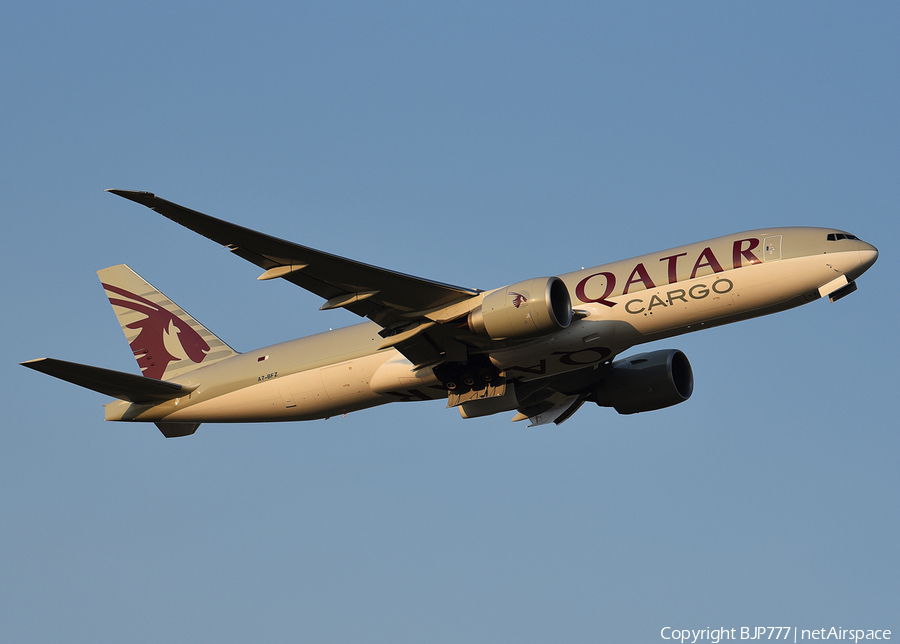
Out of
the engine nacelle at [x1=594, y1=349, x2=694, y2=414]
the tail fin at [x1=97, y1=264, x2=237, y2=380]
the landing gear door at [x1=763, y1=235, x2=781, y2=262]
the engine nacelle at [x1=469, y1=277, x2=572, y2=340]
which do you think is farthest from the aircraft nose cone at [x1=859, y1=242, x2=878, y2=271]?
the tail fin at [x1=97, y1=264, x2=237, y2=380]

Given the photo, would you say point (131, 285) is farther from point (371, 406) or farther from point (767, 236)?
point (767, 236)

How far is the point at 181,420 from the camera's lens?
116ft

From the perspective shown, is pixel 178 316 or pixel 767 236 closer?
pixel 767 236

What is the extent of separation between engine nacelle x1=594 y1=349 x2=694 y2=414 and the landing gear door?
7.63 meters

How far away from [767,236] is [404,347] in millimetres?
11431

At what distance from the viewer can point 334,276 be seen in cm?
2820

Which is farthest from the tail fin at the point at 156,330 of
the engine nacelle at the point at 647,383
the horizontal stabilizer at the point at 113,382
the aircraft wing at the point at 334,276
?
the engine nacelle at the point at 647,383

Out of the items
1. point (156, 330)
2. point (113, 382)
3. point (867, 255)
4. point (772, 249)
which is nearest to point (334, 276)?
point (113, 382)

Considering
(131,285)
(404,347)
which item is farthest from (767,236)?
(131,285)

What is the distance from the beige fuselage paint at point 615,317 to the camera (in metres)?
28.5

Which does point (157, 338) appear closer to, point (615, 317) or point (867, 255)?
point (615, 317)

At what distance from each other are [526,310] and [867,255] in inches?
392

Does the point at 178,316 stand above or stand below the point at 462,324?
above

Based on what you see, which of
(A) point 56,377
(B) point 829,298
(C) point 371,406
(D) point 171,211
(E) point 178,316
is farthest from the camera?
(E) point 178,316
